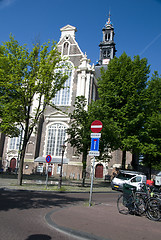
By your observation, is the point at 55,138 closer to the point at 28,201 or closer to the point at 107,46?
the point at 28,201

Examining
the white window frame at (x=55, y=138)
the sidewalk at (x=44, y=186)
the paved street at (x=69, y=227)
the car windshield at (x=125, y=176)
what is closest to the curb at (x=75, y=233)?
the paved street at (x=69, y=227)

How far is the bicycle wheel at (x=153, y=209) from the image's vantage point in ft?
23.2

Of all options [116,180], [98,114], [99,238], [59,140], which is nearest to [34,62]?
[98,114]

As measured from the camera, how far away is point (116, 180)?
19125 millimetres

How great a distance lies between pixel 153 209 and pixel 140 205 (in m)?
0.54

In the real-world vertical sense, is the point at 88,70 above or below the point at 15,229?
above

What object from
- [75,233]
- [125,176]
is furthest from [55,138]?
[75,233]

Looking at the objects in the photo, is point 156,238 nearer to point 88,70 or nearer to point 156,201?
point 156,201

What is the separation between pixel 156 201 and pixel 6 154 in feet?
113

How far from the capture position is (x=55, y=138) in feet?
116

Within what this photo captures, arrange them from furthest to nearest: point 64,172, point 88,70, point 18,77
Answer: point 88,70
point 64,172
point 18,77

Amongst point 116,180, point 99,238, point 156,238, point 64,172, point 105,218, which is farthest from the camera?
point 64,172

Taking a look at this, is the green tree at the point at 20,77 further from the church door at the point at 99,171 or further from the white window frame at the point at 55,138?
the church door at the point at 99,171

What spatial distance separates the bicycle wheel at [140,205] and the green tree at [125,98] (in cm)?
1241
